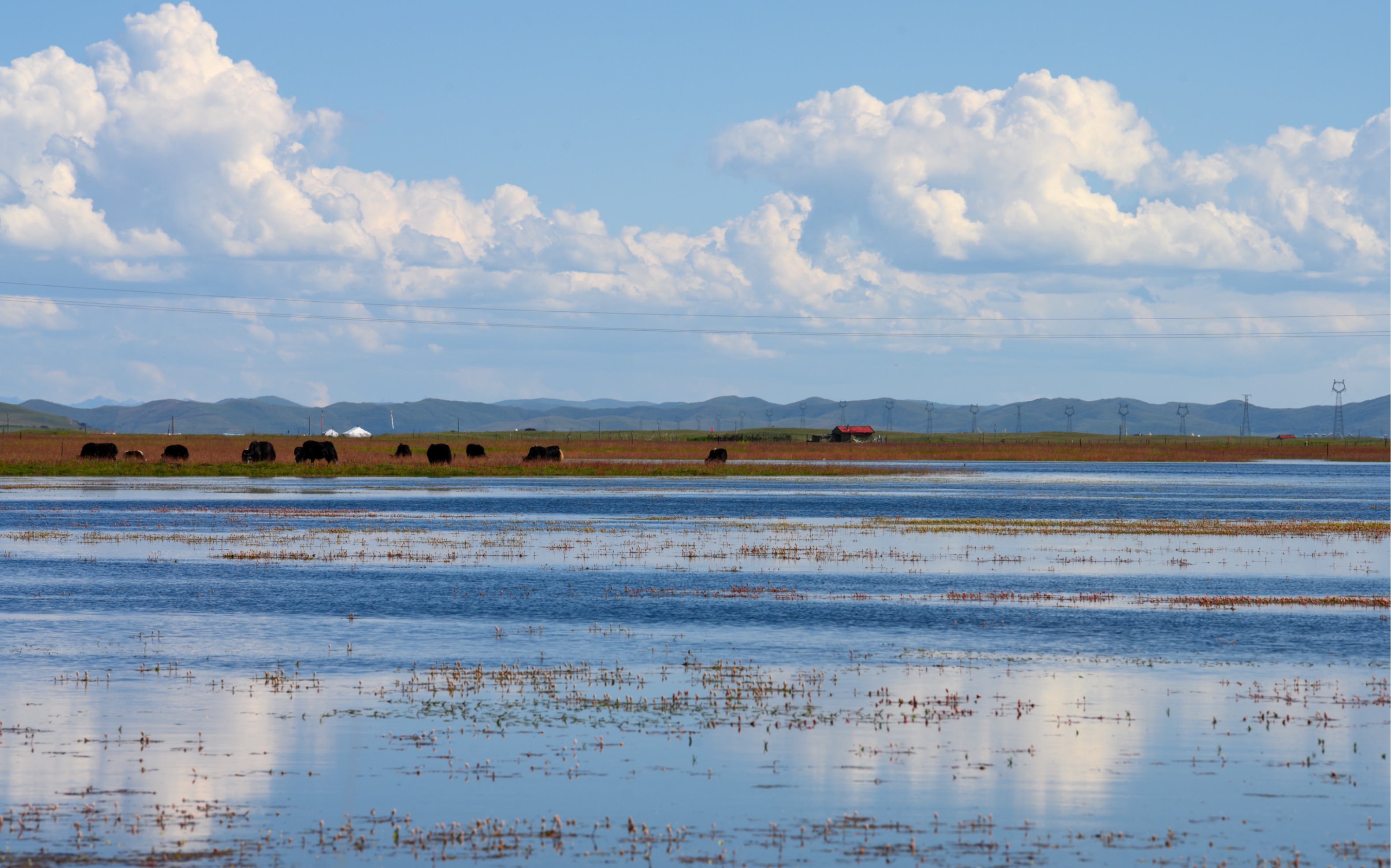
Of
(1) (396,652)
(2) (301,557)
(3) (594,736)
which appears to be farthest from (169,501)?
(3) (594,736)

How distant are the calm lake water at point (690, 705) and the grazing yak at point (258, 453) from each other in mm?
70332

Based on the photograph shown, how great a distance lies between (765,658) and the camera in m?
23.1

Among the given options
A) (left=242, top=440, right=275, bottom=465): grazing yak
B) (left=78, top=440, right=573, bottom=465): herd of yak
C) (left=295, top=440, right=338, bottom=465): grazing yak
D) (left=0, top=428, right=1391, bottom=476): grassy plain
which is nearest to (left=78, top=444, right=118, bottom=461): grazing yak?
(left=78, top=440, right=573, bottom=465): herd of yak

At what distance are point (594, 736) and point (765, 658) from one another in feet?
21.3

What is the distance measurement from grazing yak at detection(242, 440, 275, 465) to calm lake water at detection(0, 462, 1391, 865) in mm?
70332

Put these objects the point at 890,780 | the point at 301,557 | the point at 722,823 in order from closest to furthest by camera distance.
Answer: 1. the point at 722,823
2. the point at 890,780
3. the point at 301,557

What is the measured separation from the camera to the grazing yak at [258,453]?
367 ft

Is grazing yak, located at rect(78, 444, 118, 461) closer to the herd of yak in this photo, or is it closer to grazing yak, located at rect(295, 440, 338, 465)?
the herd of yak

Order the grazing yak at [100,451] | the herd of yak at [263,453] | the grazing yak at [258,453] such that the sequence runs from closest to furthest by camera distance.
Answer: the grazing yak at [100,451] → the herd of yak at [263,453] → the grazing yak at [258,453]

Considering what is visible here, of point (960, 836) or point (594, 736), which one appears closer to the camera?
point (960, 836)

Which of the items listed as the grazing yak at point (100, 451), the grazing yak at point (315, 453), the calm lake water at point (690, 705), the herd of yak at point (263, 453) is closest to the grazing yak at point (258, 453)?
the herd of yak at point (263, 453)

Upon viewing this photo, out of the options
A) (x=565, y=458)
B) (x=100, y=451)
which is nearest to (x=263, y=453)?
(x=100, y=451)

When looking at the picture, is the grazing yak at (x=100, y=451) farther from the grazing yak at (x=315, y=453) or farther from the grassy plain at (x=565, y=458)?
the grazing yak at (x=315, y=453)

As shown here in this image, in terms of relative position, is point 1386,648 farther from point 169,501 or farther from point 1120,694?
point 169,501
